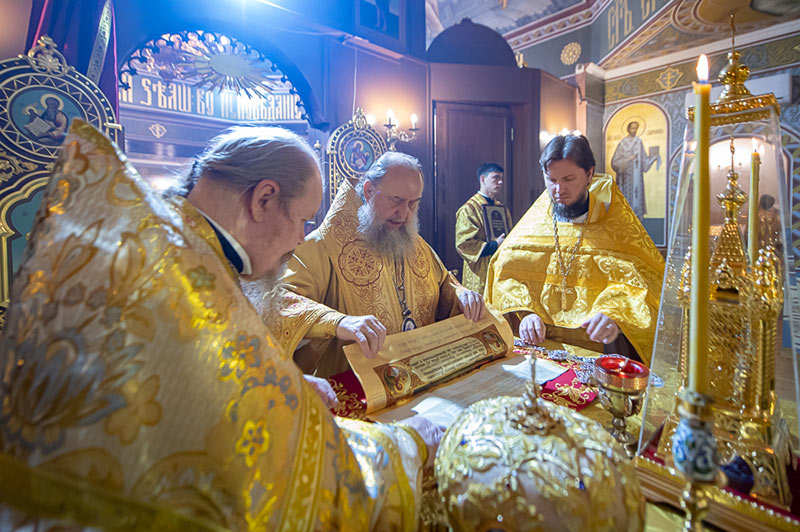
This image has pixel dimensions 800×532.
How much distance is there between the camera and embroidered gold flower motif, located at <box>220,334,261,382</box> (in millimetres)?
542

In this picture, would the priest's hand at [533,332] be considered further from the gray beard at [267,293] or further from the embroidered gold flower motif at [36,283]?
the embroidered gold flower motif at [36,283]

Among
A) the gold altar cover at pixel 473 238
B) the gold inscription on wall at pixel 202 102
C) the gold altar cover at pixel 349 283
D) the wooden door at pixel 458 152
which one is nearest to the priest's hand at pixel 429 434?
the gold altar cover at pixel 349 283

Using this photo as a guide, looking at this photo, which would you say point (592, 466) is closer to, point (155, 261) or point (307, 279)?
point (155, 261)

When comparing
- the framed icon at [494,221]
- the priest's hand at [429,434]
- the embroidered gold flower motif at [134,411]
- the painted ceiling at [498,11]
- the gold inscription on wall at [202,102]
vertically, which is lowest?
the priest's hand at [429,434]

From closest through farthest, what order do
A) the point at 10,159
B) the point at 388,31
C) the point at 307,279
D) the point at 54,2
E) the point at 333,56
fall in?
the point at 307,279 → the point at 10,159 → the point at 54,2 → the point at 333,56 → the point at 388,31

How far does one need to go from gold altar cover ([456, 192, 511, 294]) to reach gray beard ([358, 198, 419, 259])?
3.18 m

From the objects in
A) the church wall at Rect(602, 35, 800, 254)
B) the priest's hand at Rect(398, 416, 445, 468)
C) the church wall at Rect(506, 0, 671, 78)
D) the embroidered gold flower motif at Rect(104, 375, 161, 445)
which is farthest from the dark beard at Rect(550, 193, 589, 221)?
the church wall at Rect(506, 0, 671, 78)

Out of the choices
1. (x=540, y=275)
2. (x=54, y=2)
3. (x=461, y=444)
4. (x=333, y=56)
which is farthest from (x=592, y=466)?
(x=333, y=56)

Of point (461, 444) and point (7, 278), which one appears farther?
point (7, 278)

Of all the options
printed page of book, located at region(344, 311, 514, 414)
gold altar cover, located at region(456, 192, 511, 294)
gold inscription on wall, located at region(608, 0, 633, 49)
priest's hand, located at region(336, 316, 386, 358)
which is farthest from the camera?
gold inscription on wall, located at region(608, 0, 633, 49)

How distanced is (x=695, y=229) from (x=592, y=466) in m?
0.35

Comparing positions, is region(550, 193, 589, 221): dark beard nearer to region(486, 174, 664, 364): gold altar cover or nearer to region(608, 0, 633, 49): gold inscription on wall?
region(486, 174, 664, 364): gold altar cover

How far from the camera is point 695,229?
52 cm

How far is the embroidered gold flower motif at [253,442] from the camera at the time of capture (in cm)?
52
